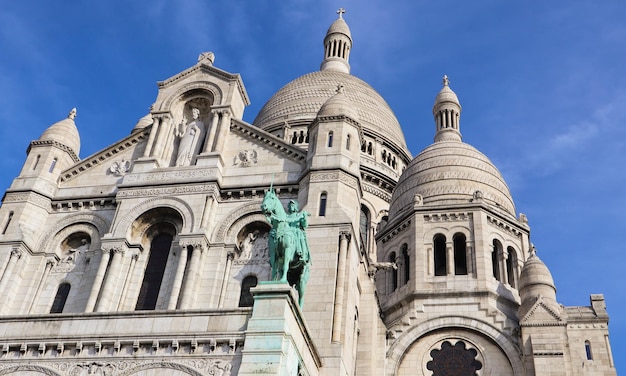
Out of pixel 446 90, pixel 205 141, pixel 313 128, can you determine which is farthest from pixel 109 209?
pixel 446 90

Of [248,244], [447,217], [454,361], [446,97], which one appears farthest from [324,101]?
[248,244]

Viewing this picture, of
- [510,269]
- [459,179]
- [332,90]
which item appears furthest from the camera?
[332,90]

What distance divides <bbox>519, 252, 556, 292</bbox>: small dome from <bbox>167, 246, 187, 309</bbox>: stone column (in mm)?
14130

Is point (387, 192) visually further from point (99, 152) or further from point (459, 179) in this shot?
point (99, 152)

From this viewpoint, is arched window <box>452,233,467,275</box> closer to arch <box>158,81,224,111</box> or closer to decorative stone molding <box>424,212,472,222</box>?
decorative stone molding <box>424,212,472,222</box>

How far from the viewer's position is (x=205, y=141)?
29.3 meters

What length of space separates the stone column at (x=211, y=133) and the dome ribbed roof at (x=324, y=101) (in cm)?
1774

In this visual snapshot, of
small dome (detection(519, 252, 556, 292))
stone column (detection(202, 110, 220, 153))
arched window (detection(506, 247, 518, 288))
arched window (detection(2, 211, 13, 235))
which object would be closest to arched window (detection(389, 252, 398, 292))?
arched window (detection(506, 247, 518, 288))

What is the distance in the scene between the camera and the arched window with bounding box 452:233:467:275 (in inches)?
1329

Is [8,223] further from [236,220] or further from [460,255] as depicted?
[460,255]

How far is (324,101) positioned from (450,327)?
887 inches

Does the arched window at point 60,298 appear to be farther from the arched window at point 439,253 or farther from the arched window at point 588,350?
the arched window at point 588,350

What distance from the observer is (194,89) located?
3122cm

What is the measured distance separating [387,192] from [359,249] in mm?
18214
